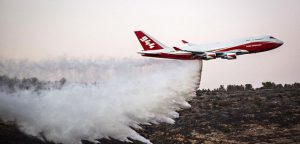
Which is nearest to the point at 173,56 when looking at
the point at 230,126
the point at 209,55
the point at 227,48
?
the point at 209,55

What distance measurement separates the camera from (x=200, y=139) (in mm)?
53969

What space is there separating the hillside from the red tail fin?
1341 centimetres

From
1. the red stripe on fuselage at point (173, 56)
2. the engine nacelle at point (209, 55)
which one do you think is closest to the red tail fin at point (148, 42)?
the red stripe on fuselage at point (173, 56)

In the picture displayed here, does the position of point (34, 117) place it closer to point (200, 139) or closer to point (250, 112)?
point (200, 139)

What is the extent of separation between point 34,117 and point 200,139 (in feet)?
75.1

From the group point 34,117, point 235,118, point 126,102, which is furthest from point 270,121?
point 34,117

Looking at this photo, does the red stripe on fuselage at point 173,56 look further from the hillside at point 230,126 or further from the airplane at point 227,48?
the hillside at point 230,126

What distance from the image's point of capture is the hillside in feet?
167

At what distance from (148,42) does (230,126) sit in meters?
18.5

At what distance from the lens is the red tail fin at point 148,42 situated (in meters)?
57.1

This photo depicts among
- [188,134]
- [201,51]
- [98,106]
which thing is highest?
[201,51]

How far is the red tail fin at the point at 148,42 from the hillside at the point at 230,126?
13.4 m

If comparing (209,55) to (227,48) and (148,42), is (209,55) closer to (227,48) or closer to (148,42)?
(227,48)

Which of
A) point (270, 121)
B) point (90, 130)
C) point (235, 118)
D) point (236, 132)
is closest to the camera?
point (90, 130)
